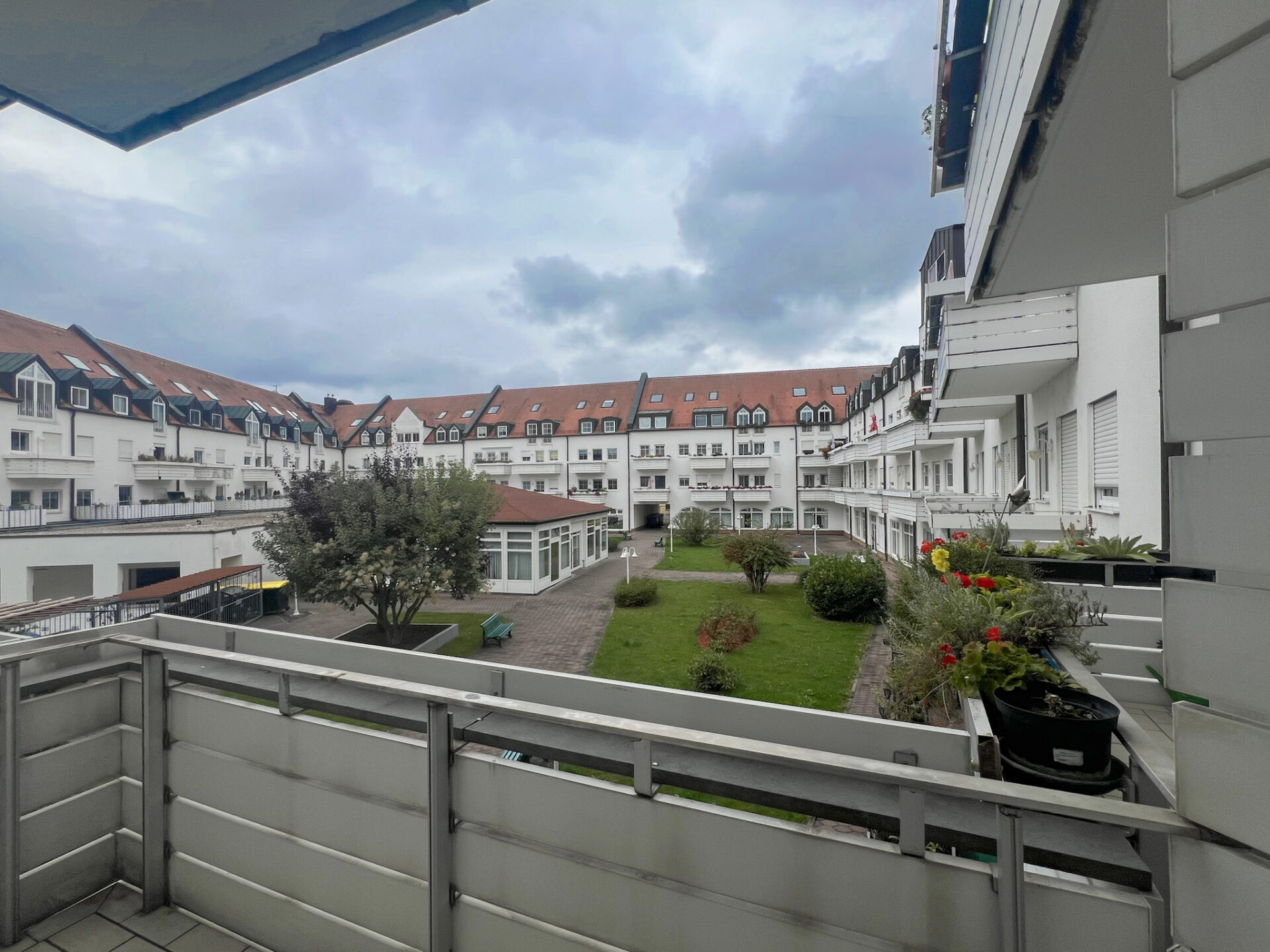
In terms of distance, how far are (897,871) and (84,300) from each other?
133 m

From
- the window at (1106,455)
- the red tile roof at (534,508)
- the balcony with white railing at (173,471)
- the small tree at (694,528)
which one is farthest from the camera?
the small tree at (694,528)

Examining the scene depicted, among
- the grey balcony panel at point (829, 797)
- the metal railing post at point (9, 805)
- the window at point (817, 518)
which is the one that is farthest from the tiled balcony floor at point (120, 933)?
the window at point (817, 518)

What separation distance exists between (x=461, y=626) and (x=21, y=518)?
2096cm

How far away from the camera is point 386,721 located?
2.36 m

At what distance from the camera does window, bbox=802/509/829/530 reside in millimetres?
41656

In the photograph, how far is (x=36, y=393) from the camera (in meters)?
25.3

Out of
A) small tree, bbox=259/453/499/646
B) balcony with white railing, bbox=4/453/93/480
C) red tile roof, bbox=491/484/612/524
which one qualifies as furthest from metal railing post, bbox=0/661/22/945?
balcony with white railing, bbox=4/453/93/480

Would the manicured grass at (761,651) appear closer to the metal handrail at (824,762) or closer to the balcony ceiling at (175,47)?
the metal handrail at (824,762)

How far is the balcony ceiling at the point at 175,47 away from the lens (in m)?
1.38

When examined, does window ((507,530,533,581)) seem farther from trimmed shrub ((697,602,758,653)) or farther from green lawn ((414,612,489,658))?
trimmed shrub ((697,602,758,653))

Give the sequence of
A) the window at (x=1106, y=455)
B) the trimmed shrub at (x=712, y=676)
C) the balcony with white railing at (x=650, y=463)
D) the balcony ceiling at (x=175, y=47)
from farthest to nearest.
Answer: the balcony with white railing at (x=650, y=463) → the trimmed shrub at (x=712, y=676) → the window at (x=1106, y=455) → the balcony ceiling at (x=175, y=47)

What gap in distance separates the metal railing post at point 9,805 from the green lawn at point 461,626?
934 centimetres

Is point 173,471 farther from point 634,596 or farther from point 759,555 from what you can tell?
point 759,555

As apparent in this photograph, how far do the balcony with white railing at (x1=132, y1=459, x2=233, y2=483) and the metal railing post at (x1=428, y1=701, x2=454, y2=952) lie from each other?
37493 millimetres
